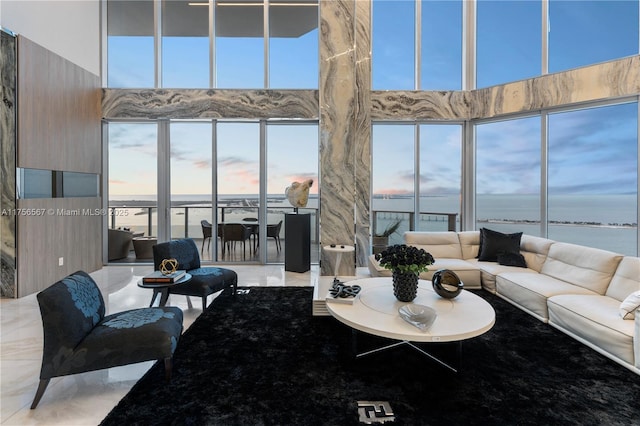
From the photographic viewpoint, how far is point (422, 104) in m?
6.03

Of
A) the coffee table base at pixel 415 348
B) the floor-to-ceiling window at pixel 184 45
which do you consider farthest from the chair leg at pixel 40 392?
the floor-to-ceiling window at pixel 184 45

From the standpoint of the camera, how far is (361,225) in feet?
18.9

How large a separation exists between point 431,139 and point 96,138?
614 cm

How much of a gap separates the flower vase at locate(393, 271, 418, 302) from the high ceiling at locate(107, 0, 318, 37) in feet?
17.9

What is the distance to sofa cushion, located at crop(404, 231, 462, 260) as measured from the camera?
5004 millimetres

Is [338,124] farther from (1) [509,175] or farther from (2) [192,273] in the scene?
A: (1) [509,175]

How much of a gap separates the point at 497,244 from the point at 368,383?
3307 mm

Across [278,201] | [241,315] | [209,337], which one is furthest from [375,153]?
[209,337]

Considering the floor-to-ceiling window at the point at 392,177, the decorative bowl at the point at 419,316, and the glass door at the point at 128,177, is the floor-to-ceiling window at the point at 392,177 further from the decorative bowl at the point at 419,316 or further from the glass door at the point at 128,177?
the glass door at the point at 128,177

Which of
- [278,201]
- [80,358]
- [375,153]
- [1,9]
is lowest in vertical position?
[80,358]

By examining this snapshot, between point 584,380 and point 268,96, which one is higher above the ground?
point 268,96

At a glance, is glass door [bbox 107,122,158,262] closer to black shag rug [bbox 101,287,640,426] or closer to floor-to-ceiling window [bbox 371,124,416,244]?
black shag rug [bbox 101,287,640,426]

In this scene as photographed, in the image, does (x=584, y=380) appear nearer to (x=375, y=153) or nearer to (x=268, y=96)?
(x=375, y=153)

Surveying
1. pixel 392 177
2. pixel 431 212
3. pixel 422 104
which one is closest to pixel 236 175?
pixel 392 177
